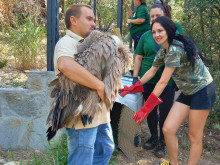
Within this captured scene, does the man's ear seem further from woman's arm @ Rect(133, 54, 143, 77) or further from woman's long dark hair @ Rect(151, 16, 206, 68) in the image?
woman's arm @ Rect(133, 54, 143, 77)

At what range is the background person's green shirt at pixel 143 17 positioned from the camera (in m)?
4.52

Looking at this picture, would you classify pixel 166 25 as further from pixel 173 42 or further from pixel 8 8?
pixel 8 8

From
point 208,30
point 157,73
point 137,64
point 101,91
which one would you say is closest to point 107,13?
point 208,30

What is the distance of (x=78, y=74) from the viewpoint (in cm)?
184

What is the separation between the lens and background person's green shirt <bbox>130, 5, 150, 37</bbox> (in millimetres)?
4523

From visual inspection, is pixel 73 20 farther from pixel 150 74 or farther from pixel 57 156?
pixel 57 156

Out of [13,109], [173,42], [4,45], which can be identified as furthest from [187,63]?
[4,45]

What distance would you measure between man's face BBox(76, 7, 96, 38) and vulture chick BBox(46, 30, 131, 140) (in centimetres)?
11

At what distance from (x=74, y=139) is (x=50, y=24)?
179 centimetres

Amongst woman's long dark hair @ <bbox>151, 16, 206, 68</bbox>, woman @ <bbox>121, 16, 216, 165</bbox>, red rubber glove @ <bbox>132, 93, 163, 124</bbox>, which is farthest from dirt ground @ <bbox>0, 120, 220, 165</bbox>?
woman's long dark hair @ <bbox>151, 16, 206, 68</bbox>

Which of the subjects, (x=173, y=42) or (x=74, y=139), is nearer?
(x=74, y=139)

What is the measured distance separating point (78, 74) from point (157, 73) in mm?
1711

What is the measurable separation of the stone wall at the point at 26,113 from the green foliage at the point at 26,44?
1.43 metres

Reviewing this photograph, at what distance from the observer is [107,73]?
199cm
